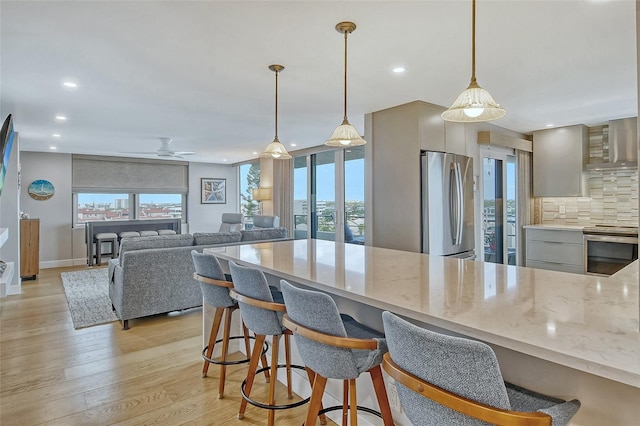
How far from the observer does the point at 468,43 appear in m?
2.46

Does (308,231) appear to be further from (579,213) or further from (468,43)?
(468,43)

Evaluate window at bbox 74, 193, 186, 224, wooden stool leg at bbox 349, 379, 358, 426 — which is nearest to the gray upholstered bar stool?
wooden stool leg at bbox 349, 379, 358, 426

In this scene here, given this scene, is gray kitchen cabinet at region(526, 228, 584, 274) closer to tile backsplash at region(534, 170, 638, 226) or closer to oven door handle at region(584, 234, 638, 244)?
oven door handle at region(584, 234, 638, 244)

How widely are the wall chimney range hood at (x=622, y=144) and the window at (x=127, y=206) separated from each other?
8.71 meters

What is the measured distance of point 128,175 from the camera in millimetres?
8273

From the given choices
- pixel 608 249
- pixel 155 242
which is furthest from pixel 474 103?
pixel 608 249

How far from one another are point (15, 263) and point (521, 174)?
752 centimetres

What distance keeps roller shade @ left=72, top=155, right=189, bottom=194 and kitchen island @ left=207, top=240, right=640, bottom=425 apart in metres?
7.71

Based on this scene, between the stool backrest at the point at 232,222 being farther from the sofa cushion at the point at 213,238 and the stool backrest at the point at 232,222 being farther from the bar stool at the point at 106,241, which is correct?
the sofa cushion at the point at 213,238

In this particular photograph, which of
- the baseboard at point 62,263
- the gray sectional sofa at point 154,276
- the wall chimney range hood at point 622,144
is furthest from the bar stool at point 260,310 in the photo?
the baseboard at point 62,263

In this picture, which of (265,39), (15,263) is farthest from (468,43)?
(15,263)

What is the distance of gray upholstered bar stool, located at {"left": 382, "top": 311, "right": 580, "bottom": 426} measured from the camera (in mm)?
806

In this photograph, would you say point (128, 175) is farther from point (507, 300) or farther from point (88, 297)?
point (507, 300)

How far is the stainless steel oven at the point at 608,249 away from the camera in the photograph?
13.8 feet
